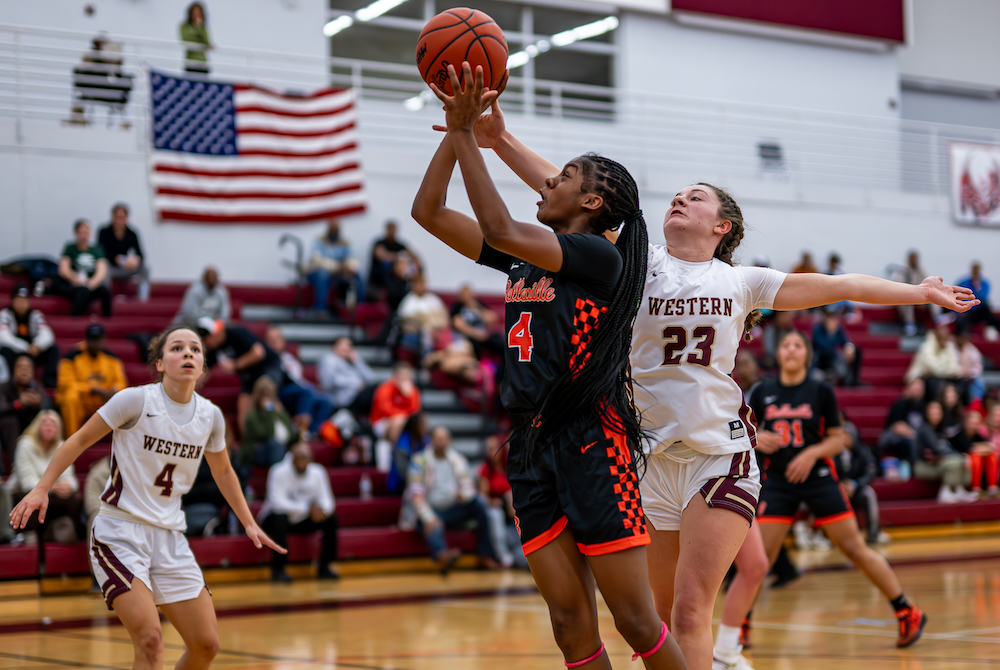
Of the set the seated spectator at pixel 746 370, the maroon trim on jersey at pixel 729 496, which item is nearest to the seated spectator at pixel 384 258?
the seated spectator at pixel 746 370

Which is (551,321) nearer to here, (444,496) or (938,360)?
(444,496)

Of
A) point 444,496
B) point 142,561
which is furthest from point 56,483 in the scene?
point 142,561

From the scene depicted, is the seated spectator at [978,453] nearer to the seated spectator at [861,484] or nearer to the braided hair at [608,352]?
the seated spectator at [861,484]

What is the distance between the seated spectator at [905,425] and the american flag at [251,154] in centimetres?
786

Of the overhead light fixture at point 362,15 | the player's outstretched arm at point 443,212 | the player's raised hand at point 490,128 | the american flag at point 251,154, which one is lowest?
the player's outstretched arm at point 443,212

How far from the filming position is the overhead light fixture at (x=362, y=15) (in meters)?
18.1

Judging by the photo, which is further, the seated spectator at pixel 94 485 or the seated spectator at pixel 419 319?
the seated spectator at pixel 419 319

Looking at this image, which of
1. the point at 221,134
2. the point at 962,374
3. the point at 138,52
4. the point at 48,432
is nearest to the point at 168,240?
the point at 221,134

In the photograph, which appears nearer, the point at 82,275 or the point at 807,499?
the point at 807,499

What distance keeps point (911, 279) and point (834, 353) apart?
4.14 meters

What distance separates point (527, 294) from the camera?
11.5ft

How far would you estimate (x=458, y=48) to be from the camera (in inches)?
139

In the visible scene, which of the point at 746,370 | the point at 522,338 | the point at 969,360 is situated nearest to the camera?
the point at 522,338

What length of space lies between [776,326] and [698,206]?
12.1 metres
